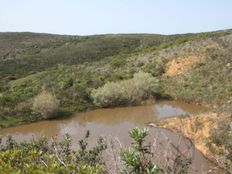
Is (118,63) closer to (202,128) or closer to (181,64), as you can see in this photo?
(181,64)

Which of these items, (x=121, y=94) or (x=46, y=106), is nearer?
(x=46, y=106)

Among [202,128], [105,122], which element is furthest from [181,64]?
[202,128]

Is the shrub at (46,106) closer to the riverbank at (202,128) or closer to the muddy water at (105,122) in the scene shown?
the muddy water at (105,122)

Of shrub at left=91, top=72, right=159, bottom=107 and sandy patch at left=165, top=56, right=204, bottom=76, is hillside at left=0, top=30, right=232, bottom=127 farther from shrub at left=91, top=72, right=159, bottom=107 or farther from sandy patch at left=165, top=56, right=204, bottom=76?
shrub at left=91, top=72, right=159, bottom=107

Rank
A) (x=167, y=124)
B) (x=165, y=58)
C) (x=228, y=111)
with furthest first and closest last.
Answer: (x=165, y=58) → (x=167, y=124) → (x=228, y=111)

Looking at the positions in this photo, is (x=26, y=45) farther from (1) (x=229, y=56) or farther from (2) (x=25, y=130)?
(2) (x=25, y=130)

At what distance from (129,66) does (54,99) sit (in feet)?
42.9

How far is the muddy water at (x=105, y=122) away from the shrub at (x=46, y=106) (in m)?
0.63

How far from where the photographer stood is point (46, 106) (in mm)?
26047

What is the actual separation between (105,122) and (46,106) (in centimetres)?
374

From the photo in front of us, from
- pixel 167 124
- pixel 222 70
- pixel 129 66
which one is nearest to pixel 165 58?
pixel 129 66

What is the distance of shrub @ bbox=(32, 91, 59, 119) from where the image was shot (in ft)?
85.5

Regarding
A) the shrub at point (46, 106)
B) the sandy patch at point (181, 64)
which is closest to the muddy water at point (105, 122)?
the shrub at point (46, 106)

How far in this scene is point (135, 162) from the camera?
6.45 metres
